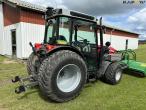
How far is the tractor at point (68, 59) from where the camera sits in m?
4.44

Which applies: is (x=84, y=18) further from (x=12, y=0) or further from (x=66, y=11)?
(x=12, y=0)

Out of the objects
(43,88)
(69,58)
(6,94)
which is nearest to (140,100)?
(69,58)

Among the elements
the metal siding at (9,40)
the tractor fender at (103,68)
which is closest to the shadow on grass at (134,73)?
the tractor fender at (103,68)

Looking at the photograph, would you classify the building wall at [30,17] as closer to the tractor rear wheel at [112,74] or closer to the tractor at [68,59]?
the tractor at [68,59]

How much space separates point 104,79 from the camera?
6.41 m

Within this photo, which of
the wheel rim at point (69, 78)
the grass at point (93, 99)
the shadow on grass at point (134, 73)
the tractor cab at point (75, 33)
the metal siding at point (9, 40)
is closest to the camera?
the grass at point (93, 99)

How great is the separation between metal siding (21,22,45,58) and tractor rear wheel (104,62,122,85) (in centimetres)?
767

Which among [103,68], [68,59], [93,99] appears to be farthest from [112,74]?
[68,59]

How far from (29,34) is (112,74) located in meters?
8.29

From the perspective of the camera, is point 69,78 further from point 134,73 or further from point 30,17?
point 30,17

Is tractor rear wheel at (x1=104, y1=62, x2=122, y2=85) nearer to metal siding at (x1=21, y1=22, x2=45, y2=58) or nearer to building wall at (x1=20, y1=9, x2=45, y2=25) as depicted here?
metal siding at (x1=21, y1=22, x2=45, y2=58)

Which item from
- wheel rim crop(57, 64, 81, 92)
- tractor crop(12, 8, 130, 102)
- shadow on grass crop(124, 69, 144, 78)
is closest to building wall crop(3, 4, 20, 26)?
tractor crop(12, 8, 130, 102)

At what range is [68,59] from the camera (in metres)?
4.62

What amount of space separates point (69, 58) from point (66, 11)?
4.20ft
